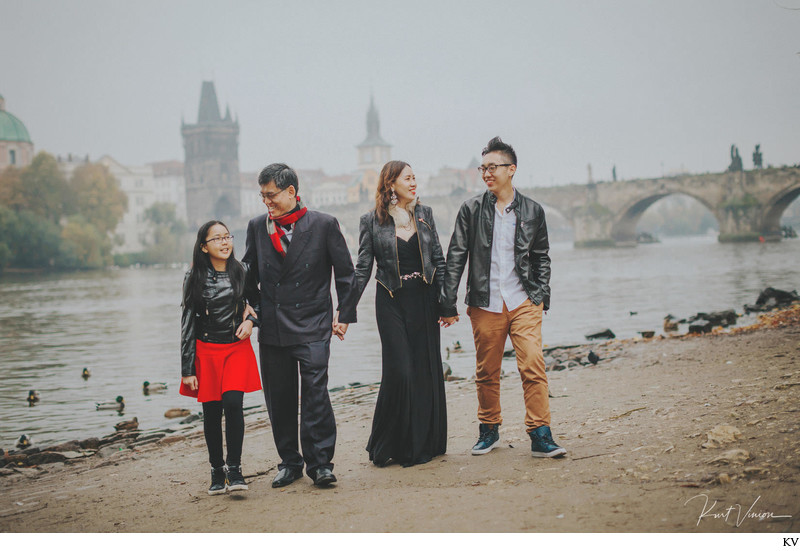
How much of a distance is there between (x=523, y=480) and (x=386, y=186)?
162cm

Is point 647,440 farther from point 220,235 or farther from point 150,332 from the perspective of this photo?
point 150,332

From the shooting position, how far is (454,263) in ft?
14.1

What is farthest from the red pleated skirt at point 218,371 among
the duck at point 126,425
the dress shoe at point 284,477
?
the duck at point 126,425

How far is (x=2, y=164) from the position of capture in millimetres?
45594

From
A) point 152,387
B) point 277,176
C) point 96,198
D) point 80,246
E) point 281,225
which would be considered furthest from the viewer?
point 96,198

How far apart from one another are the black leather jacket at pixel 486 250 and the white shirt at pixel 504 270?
28 mm

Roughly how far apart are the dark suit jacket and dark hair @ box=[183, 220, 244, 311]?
0.11m

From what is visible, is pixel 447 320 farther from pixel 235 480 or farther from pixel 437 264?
pixel 235 480

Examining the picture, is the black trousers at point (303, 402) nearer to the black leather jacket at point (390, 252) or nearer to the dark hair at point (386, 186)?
the black leather jacket at point (390, 252)

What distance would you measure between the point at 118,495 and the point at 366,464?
1.33m

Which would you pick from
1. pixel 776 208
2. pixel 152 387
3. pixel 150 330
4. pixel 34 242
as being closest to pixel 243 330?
pixel 152 387

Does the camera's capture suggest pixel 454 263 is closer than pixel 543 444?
No

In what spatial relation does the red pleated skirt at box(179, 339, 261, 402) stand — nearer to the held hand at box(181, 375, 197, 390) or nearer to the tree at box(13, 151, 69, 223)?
the held hand at box(181, 375, 197, 390)
